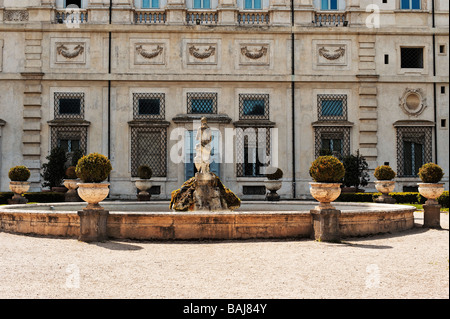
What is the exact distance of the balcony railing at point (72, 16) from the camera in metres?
24.4

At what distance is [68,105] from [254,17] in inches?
423

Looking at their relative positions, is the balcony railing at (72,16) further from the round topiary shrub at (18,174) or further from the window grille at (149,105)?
the round topiary shrub at (18,174)

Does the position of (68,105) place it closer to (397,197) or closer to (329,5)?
(329,5)

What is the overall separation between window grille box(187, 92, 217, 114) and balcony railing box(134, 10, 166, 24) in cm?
433

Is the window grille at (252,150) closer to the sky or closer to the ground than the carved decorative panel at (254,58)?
closer to the ground

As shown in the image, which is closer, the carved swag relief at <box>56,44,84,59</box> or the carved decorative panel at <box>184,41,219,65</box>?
the carved swag relief at <box>56,44,84,59</box>

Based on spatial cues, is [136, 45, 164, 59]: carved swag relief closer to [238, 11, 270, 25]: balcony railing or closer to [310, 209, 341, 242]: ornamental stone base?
[238, 11, 270, 25]: balcony railing

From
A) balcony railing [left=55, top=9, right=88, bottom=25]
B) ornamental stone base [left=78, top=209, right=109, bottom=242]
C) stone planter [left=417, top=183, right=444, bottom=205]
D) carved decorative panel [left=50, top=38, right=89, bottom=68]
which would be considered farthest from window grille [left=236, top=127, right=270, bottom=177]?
ornamental stone base [left=78, top=209, right=109, bottom=242]

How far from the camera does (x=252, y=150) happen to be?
24.2 metres

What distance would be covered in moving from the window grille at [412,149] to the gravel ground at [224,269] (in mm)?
16132

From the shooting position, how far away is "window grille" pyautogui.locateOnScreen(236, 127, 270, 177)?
24.1 m

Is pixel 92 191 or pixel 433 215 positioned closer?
pixel 92 191

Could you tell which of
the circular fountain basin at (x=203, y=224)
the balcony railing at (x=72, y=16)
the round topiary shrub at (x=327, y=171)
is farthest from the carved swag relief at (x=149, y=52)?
the round topiary shrub at (x=327, y=171)

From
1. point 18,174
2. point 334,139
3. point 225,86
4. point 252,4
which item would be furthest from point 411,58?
point 18,174
